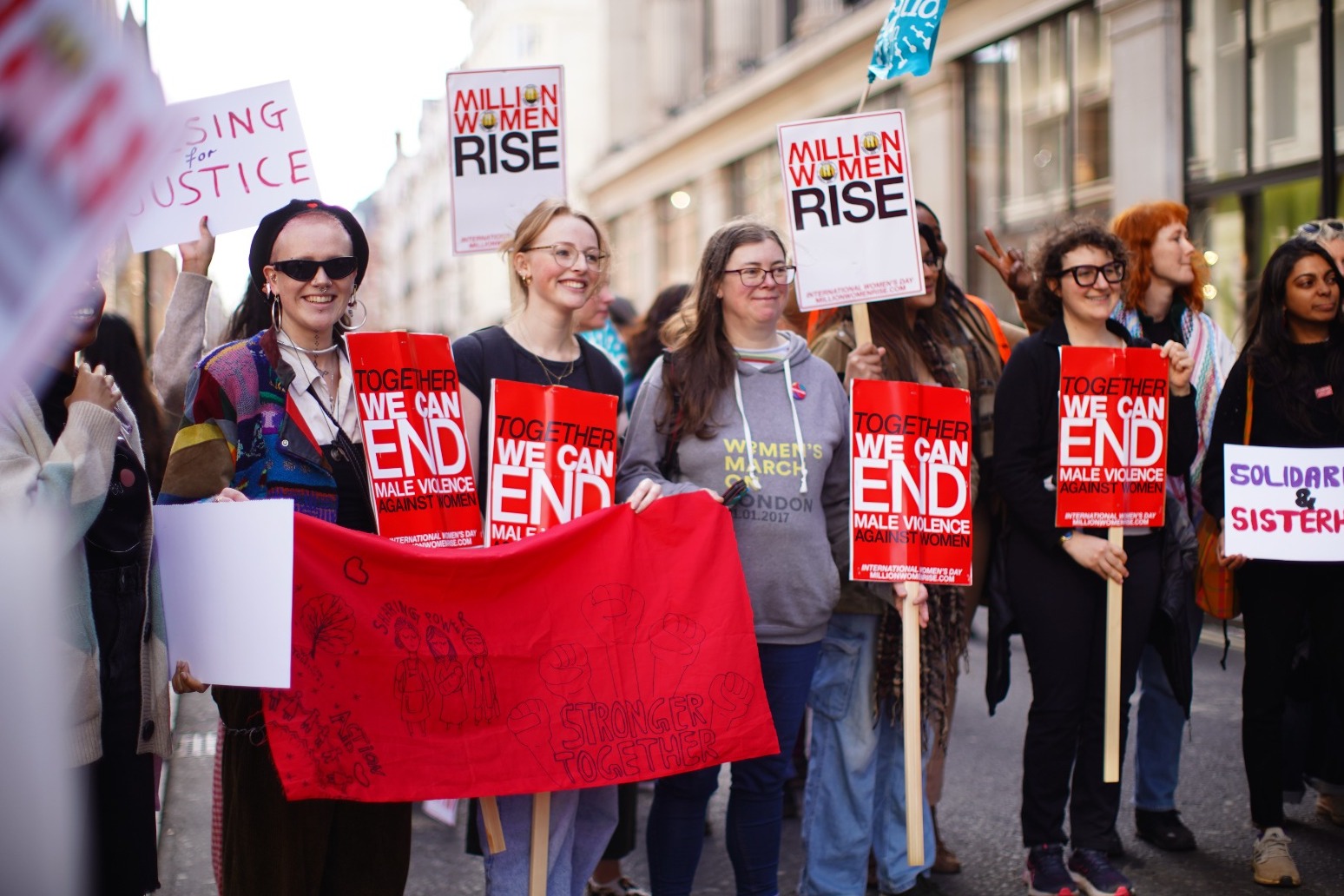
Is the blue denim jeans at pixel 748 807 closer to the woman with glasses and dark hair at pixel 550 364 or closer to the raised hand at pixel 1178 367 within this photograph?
the woman with glasses and dark hair at pixel 550 364

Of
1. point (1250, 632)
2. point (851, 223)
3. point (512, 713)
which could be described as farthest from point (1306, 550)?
point (512, 713)

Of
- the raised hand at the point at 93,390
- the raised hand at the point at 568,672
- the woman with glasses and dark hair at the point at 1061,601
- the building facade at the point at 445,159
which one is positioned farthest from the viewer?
the building facade at the point at 445,159

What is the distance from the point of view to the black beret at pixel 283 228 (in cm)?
344

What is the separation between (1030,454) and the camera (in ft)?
14.3

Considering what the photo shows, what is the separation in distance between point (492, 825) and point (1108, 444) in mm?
2285

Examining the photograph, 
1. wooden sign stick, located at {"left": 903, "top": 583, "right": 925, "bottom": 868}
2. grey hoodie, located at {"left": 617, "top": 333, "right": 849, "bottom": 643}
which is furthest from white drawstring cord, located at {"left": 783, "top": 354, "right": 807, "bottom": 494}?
wooden sign stick, located at {"left": 903, "top": 583, "right": 925, "bottom": 868}

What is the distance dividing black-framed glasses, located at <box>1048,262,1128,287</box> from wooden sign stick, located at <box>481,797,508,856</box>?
253 centimetres

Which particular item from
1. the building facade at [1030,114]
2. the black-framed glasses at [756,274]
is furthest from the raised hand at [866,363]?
the building facade at [1030,114]

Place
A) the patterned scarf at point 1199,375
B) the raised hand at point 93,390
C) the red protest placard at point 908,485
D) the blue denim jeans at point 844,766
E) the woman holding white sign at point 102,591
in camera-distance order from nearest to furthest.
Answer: the woman holding white sign at point 102,591 → the raised hand at point 93,390 → the red protest placard at point 908,485 → the blue denim jeans at point 844,766 → the patterned scarf at point 1199,375

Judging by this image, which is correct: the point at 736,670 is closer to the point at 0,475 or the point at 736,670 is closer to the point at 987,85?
the point at 0,475

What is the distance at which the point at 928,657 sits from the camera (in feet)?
14.1

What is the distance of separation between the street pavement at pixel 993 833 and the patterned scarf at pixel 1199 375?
3.26 ft

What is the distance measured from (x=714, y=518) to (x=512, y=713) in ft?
2.53


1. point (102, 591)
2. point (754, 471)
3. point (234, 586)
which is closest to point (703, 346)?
point (754, 471)
